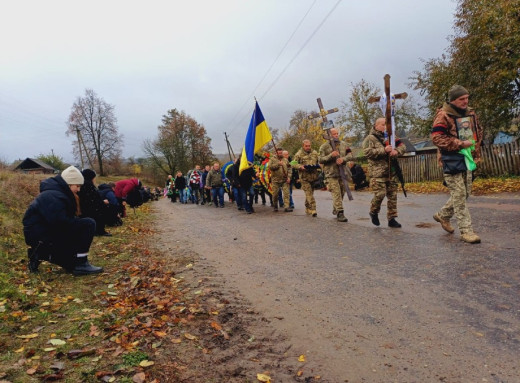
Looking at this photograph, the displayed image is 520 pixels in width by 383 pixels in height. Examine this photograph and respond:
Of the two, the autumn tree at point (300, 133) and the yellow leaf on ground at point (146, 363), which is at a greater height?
the autumn tree at point (300, 133)

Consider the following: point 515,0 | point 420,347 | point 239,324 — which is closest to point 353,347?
point 420,347

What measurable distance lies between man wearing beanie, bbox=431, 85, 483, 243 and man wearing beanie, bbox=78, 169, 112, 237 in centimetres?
826

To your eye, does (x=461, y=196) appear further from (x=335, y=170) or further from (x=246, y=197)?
(x=246, y=197)

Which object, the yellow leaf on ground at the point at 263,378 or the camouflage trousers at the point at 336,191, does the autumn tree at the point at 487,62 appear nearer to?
the camouflage trousers at the point at 336,191

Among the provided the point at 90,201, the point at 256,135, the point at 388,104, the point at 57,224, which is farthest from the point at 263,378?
the point at 256,135

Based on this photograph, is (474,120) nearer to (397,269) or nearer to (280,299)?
(397,269)

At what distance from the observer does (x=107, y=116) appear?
2486 inches

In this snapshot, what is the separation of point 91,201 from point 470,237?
8865 mm

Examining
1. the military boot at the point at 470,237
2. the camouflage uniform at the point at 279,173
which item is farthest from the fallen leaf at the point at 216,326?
the camouflage uniform at the point at 279,173

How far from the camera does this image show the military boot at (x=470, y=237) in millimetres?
5411

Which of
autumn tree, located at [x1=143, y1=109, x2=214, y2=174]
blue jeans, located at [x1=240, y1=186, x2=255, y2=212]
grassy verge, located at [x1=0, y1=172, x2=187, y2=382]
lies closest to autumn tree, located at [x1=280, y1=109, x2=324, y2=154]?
autumn tree, located at [x1=143, y1=109, x2=214, y2=174]

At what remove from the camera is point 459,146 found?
548cm

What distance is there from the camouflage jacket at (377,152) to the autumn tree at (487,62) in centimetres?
1080

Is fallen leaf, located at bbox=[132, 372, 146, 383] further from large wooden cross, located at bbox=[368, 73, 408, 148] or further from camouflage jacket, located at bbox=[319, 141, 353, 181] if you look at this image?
camouflage jacket, located at bbox=[319, 141, 353, 181]
